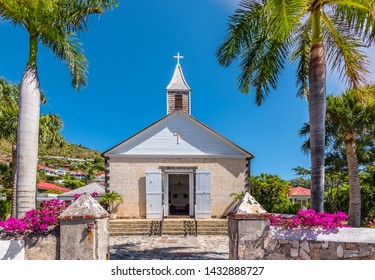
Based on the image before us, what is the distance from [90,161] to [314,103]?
261ft

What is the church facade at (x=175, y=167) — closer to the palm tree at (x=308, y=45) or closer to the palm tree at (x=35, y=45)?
the palm tree at (x=308, y=45)

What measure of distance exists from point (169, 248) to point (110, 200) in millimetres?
5694

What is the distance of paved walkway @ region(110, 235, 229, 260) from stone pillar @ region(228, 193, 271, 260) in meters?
2.84

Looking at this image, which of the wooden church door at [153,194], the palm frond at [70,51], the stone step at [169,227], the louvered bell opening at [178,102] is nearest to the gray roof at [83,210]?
the palm frond at [70,51]

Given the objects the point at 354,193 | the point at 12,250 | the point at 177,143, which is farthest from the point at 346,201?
the point at 12,250

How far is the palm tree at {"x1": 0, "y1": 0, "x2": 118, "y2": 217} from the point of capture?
6.70 metres

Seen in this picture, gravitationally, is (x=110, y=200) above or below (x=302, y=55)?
below

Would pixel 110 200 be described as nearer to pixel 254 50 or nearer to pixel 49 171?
pixel 254 50

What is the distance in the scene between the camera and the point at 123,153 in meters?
15.2

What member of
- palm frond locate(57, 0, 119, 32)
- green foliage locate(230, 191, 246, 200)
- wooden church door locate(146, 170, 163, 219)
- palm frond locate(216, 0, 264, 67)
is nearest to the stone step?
wooden church door locate(146, 170, 163, 219)

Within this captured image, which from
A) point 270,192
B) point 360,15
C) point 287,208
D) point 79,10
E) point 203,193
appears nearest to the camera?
point 360,15

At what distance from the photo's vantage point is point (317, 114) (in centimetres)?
682

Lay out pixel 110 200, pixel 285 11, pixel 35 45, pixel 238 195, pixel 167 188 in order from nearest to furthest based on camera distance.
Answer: pixel 285 11
pixel 35 45
pixel 110 200
pixel 238 195
pixel 167 188
